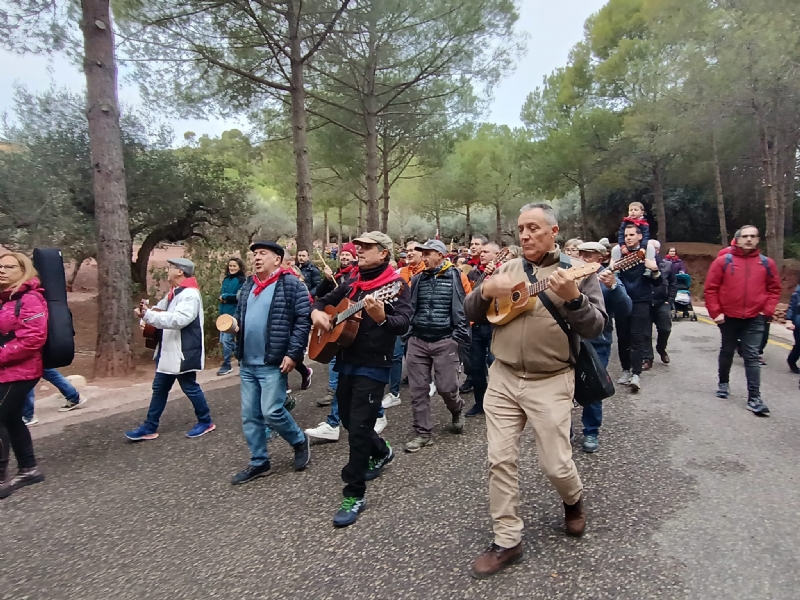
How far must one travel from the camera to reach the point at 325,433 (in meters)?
4.73

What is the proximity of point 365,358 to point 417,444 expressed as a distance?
140 cm

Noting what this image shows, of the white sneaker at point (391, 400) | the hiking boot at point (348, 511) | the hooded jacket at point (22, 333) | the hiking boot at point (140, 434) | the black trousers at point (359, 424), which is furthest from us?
the white sneaker at point (391, 400)

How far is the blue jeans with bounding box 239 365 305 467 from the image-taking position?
3.80 metres

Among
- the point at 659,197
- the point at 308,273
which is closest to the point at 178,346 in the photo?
the point at 308,273

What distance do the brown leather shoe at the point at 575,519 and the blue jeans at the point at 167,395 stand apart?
3.49 m

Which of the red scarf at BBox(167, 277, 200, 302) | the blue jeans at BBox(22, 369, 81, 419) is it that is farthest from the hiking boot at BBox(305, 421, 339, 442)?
the blue jeans at BBox(22, 369, 81, 419)

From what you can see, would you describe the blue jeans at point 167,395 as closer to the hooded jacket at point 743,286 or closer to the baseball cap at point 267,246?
the baseball cap at point 267,246

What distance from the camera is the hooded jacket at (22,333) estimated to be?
3799 mm

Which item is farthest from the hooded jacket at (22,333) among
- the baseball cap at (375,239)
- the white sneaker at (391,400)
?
the white sneaker at (391,400)

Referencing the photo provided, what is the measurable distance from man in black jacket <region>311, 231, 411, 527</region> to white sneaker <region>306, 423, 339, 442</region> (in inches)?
51.7

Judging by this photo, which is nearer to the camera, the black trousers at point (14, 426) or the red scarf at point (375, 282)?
the red scarf at point (375, 282)

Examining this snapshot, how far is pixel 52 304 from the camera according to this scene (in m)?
4.12

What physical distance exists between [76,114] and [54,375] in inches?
376

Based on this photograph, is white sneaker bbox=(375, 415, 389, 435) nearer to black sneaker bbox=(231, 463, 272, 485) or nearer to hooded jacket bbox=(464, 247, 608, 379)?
black sneaker bbox=(231, 463, 272, 485)
